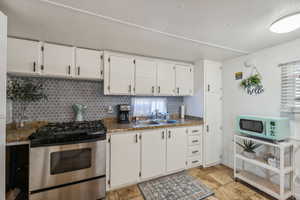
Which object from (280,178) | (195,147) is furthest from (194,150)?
(280,178)

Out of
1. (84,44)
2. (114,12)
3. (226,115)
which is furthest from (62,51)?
(226,115)

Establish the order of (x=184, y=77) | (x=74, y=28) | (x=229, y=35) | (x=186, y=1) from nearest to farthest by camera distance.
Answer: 1. (x=186, y=1)
2. (x=74, y=28)
3. (x=229, y=35)
4. (x=184, y=77)

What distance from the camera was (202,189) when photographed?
187cm

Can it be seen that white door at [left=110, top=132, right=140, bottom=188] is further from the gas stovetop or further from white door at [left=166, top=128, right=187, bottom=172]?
white door at [left=166, top=128, right=187, bottom=172]

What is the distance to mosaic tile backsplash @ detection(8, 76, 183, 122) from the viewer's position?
192cm

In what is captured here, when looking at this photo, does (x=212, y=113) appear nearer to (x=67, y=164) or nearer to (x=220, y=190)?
(x=220, y=190)

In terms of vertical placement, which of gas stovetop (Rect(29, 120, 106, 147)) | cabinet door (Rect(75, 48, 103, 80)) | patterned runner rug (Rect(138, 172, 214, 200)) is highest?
cabinet door (Rect(75, 48, 103, 80))

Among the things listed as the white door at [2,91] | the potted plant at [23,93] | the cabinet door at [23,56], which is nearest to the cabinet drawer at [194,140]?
the white door at [2,91]

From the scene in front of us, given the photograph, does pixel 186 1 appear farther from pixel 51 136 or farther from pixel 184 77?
pixel 51 136

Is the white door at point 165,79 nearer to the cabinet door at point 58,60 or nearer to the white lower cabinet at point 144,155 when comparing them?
the white lower cabinet at point 144,155

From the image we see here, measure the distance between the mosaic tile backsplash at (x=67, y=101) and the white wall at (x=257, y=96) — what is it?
7.23 ft

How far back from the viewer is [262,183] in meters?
1.84

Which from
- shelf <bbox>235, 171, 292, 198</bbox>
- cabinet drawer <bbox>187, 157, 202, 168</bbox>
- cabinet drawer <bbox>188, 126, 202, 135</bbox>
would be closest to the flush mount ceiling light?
cabinet drawer <bbox>188, 126, 202, 135</bbox>

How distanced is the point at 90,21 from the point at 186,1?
99 centimetres
